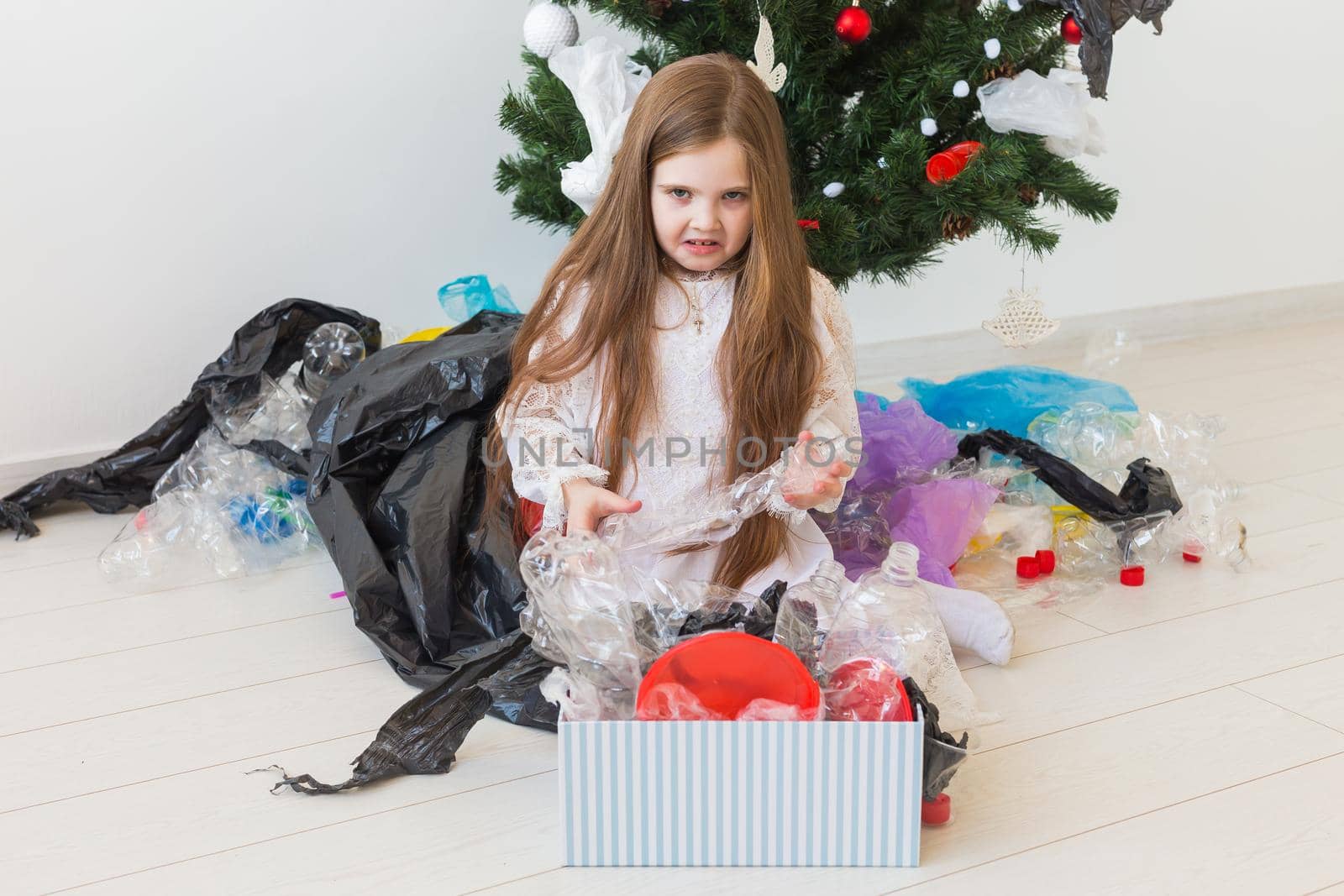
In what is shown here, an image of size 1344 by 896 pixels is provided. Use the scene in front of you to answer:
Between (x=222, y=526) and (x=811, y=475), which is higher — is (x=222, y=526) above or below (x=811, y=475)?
below

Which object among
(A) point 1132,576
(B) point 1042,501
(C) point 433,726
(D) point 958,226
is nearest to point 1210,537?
(A) point 1132,576

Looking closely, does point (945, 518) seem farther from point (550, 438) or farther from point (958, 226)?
point (550, 438)

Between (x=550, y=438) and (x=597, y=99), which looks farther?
(x=597, y=99)

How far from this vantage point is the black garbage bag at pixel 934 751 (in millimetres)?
1153

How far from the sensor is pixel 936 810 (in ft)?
3.96

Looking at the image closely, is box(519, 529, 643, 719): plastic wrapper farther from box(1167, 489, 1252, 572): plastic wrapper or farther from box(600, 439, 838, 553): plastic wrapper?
box(1167, 489, 1252, 572): plastic wrapper

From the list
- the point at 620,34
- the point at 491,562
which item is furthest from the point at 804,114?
the point at 491,562

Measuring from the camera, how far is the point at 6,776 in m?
1.33

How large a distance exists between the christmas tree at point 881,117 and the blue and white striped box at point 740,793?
0.90 m

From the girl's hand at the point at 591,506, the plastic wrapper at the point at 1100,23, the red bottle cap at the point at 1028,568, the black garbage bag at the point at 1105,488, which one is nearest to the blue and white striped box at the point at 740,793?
the girl's hand at the point at 591,506

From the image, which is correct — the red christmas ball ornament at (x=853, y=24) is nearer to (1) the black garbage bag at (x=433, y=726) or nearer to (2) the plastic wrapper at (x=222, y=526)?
(1) the black garbage bag at (x=433, y=726)

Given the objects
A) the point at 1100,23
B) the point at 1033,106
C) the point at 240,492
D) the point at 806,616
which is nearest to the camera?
the point at 806,616

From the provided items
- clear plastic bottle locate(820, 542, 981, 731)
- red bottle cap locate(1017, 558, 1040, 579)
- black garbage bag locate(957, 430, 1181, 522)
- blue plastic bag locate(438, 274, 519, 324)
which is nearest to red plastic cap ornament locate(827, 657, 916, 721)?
clear plastic bottle locate(820, 542, 981, 731)

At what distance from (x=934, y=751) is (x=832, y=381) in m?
0.51
